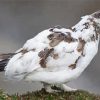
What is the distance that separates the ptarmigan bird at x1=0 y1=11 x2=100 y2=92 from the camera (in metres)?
11.6

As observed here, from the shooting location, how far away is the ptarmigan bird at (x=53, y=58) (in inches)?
457

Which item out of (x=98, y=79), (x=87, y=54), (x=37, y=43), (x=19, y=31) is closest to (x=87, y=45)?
(x=87, y=54)

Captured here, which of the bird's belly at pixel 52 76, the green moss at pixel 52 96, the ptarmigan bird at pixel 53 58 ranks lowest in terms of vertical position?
the green moss at pixel 52 96

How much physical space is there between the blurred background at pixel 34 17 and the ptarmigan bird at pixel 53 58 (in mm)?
11596

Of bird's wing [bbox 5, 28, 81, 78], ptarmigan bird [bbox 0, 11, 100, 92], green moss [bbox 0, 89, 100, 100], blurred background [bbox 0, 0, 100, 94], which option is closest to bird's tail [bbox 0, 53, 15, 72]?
ptarmigan bird [bbox 0, 11, 100, 92]

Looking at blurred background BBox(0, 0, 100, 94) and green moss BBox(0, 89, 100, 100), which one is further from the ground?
blurred background BBox(0, 0, 100, 94)

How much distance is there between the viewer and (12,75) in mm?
11641

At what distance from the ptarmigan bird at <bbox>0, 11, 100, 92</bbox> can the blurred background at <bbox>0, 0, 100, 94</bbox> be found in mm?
11596

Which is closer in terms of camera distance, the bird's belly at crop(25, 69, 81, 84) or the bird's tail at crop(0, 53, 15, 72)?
the bird's belly at crop(25, 69, 81, 84)

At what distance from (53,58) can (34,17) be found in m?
19.2

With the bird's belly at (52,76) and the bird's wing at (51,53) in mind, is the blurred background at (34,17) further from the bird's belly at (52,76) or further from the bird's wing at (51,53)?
the bird's belly at (52,76)

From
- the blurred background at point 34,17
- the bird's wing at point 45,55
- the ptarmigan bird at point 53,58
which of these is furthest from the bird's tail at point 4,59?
the blurred background at point 34,17

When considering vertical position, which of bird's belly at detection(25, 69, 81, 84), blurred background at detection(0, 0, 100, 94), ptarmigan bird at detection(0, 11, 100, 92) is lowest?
bird's belly at detection(25, 69, 81, 84)

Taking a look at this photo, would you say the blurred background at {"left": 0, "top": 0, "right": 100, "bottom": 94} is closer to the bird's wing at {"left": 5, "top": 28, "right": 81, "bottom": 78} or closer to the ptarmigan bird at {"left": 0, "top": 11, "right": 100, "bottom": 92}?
the ptarmigan bird at {"left": 0, "top": 11, "right": 100, "bottom": 92}
